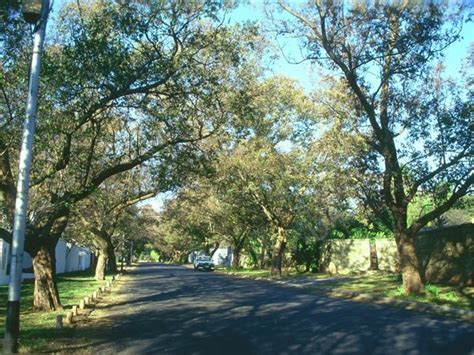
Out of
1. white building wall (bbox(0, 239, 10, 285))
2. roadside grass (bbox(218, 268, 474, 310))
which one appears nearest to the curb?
roadside grass (bbox(218, 268, 474, 310))

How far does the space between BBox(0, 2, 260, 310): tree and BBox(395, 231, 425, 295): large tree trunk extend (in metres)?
8.51

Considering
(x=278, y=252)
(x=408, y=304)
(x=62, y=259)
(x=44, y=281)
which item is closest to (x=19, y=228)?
(x=44, y=281)

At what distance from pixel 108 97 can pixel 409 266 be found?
1287 cm

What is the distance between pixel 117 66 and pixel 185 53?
2.39 meters

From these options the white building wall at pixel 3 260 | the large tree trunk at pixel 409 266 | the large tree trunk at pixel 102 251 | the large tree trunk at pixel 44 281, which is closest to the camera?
the large tree trunk at pixel 44 281

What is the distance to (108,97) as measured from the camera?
14664 mm

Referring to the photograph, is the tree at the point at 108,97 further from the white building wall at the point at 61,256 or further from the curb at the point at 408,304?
the white building wall at the point at 61,256

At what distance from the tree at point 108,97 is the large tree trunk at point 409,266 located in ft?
27.9

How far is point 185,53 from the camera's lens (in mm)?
15305

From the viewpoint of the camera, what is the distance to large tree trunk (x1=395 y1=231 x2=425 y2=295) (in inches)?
811

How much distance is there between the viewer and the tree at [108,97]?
13.5 meters

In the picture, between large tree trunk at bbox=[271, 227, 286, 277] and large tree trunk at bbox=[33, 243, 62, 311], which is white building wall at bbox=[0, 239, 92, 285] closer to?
large tree trunk at bbox=[33, 243, 62, 311]

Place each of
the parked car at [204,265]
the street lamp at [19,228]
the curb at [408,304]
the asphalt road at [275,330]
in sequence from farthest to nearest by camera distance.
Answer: the parked car at [204,265] → the curb at [408,304] → the asphalt road at [275,330] → the street lamp at [19,228]

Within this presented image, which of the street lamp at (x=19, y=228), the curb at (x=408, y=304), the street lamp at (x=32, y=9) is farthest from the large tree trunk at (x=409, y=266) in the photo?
the street lamp at (x=32, y=9)
